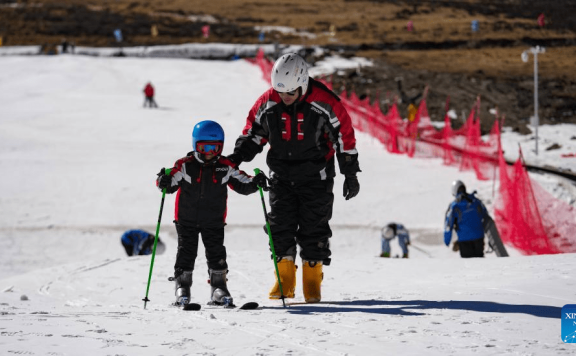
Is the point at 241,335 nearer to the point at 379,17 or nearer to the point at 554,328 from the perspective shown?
the point at 554,328

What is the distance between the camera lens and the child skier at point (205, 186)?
6043mm

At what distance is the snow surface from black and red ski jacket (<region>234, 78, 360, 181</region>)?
1.05 m

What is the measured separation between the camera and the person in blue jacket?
9555 millimetres

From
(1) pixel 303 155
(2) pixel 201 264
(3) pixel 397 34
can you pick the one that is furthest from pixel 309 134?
(3) pixel 397 34

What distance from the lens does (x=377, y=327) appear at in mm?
4715

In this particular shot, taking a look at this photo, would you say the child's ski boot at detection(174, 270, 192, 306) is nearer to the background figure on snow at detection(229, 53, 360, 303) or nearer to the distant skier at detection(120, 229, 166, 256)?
the background figure on snow at detection(229, 53, 360, 303)

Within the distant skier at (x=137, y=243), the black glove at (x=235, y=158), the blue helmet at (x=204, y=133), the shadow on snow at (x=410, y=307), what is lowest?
the shadow on snow at (x=410, y=307)

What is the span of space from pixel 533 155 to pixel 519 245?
25.6ft

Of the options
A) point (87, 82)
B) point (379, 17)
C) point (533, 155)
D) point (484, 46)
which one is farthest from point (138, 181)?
point (379, 17)

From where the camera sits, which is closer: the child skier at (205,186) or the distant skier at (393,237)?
the child skier at (205,186)

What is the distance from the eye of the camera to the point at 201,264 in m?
9.09

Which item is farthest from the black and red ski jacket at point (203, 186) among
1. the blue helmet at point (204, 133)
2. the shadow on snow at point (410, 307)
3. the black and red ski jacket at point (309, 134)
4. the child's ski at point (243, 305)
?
the shadow on snow at point (410, 307)

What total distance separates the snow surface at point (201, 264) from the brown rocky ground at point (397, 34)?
88.0 inches

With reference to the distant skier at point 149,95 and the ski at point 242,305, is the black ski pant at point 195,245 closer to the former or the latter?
the ski at point 242,305
